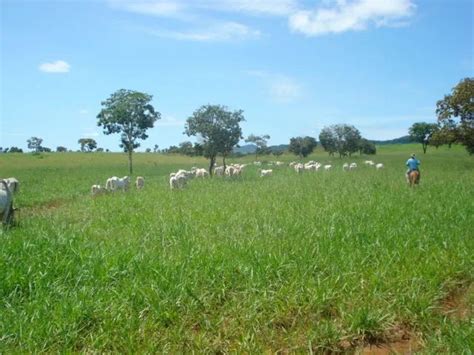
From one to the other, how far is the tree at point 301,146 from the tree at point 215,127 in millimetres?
62850

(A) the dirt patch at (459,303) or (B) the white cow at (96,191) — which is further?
(B) the white cow at (96,191)

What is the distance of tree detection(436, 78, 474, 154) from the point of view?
3431cm

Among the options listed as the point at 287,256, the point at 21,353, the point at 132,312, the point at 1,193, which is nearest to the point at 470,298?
the point at 287,256

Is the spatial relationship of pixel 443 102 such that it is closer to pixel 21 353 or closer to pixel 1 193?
pixel 1 193

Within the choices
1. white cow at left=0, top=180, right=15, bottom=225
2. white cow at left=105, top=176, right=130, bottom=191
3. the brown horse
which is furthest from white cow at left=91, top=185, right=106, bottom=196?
the brown horse

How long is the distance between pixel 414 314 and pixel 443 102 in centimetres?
3598

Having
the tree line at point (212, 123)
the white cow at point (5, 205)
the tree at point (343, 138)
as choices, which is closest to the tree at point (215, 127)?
the tree line at point (212, 123)

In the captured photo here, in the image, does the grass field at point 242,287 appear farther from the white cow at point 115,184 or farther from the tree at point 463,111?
the tree at point 463,111

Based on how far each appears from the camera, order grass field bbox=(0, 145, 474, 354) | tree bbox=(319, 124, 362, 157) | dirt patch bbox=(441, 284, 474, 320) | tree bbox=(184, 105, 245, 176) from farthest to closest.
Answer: tree bbox=(319, 124, 362, 157) < tree bbox=(184, 105, 245, 176) < dirt patch bbox=(441, 284, 474, 320) < grass field bbox=(0, 145, 474, 354)

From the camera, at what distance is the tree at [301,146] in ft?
310

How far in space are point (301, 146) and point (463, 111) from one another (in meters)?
59.5

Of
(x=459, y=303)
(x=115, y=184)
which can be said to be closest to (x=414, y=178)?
(x=459, y=303)

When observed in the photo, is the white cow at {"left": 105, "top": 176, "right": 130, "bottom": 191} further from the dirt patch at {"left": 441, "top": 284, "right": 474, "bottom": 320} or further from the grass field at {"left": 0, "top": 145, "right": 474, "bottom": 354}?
the dirt patch at {"left": 441, "top": 284, "right": 474, "bottom": 320}

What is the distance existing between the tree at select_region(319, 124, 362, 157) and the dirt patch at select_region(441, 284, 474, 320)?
79688 millimetres
